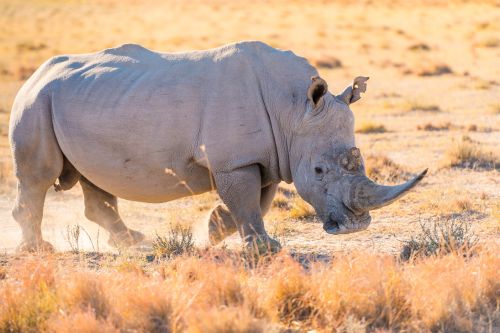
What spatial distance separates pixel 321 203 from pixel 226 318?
2559 mm

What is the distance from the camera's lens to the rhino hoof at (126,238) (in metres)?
9.20

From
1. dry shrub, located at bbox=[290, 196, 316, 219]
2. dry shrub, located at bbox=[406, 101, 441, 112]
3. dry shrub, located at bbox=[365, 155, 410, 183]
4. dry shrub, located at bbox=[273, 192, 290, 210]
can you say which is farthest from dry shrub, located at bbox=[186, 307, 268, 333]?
dry shrub, located at bbox=[406, 101, 441, 112]

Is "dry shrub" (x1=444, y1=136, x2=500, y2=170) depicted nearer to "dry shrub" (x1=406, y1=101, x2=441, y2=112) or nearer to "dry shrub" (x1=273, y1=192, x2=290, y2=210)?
"dry shrub" (x1=273, y1=192, x2=290, y2=210)

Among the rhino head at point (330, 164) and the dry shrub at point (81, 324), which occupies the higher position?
the rhino head at point (330, 164)

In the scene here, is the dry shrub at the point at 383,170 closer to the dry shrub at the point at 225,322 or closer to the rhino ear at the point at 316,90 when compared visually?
the rhino ear at the point at 316,90

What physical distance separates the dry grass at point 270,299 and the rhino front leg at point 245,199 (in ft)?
4.97

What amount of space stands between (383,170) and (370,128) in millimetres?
3932

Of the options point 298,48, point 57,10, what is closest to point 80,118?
point 298,48

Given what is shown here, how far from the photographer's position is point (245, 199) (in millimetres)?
7738

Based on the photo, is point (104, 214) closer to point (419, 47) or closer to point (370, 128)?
point (370, 128)

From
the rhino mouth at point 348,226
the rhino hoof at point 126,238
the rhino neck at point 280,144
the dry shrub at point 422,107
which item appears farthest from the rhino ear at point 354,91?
the dry shrub at point 422,107

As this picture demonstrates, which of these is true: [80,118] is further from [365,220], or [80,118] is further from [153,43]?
[153,43]

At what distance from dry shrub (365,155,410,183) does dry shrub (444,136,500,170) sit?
67cm

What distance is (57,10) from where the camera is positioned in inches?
2415
